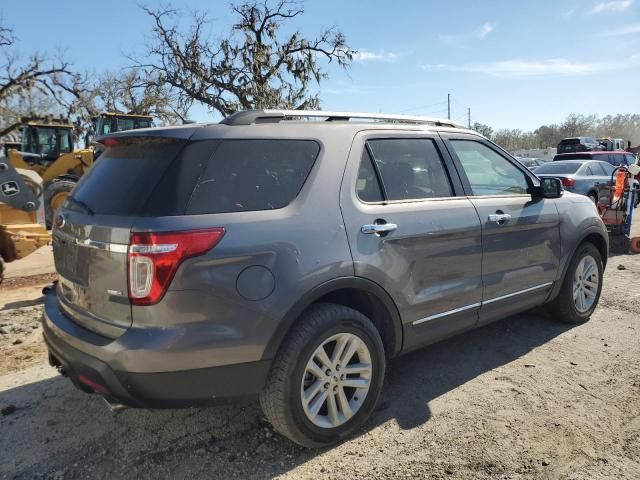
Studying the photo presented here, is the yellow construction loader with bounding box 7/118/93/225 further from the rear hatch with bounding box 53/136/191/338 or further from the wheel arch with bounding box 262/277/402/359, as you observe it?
the wheel arch with bounding box 262/277/402/359

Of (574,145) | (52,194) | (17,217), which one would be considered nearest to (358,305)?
(17,217)

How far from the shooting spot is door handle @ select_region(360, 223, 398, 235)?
2.97 metres

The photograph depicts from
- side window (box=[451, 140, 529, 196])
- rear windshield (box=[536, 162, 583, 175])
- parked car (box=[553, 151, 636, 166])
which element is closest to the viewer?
side window (box=[451, 140, 529, 196])

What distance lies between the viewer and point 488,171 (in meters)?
4.17

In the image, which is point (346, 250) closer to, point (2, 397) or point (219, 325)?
point (219, 325)

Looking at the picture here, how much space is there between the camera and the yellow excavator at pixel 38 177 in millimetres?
6715

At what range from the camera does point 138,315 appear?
239 cm

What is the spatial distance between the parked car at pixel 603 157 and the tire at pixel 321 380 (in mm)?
15605

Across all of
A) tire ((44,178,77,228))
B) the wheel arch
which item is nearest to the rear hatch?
the wheel arch

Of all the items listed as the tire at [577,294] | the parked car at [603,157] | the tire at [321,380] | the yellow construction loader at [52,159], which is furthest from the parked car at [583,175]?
the yellow construction loader at [52,159]

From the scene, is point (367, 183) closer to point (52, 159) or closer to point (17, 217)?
point (17, 217)

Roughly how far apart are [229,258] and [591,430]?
2448mm

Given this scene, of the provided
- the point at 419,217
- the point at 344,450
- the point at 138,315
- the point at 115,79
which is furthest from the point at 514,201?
the point at 115,79

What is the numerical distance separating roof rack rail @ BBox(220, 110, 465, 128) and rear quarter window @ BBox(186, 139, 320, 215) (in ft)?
0.56
